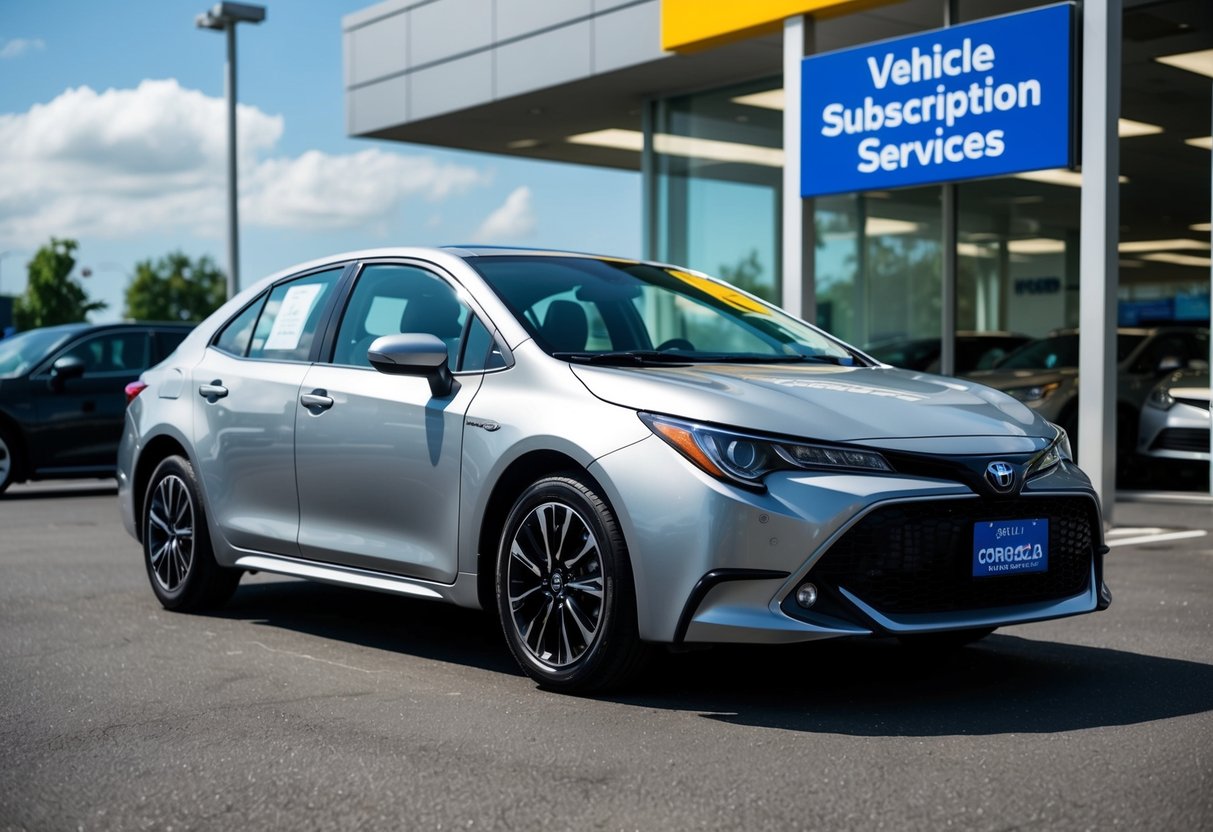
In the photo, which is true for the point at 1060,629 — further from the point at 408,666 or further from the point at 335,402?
the point at 335,402

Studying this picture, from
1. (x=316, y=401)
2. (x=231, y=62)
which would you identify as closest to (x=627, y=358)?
(x=316, y=401)

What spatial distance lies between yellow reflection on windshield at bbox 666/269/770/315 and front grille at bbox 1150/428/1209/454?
8.20 meters

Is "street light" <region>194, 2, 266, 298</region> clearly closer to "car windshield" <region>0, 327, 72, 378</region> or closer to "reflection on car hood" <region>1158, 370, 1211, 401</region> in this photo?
"car windshield" <region>0, 327, 72, 378</region>

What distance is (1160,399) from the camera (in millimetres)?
13680

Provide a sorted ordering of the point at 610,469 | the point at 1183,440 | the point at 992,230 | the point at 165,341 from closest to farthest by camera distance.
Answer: the point at 610,469 → the point at 1183,440 → the point at 165,341 → the point at 992,230

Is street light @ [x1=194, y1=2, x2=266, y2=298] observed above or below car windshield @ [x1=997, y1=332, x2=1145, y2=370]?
above

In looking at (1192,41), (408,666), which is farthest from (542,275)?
(1192,41)

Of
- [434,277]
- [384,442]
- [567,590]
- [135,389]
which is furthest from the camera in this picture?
[135,389]

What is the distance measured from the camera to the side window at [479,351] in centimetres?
544

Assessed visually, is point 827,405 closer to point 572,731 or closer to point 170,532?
point 572,731

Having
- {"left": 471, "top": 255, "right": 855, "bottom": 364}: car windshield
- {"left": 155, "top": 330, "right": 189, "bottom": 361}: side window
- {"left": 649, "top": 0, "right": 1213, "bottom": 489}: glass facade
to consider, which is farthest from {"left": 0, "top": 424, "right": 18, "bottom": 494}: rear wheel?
{"left": 471, "top": 255, "right": 855, "bottom": 364}: car windshield

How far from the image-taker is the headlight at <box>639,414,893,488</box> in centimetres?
454

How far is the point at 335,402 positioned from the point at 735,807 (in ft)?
9.38

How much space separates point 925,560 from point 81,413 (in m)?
11.5
